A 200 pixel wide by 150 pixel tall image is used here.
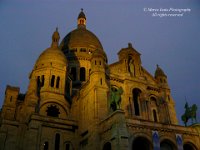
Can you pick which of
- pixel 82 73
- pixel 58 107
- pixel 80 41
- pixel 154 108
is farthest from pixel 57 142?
pixel 80 41

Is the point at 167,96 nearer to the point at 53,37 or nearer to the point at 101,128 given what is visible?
the point at 101,128

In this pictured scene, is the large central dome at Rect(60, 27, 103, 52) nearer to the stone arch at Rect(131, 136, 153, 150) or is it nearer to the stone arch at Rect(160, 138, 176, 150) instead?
the stone arch at Rect(131, 136, 153, 150)

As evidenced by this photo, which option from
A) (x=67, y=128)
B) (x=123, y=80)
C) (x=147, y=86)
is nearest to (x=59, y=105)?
(x=67, y=128)

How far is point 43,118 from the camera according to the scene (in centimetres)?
3628

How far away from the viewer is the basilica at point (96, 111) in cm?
3114

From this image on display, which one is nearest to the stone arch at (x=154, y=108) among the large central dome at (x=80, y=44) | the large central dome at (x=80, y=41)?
the large central dome at (x=80, y=44)

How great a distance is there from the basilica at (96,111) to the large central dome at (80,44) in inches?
381

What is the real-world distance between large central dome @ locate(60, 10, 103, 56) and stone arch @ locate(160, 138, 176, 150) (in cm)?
3164

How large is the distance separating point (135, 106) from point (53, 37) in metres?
23.5

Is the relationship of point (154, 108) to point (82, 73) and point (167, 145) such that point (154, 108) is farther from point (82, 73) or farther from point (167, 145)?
point (82, 73)

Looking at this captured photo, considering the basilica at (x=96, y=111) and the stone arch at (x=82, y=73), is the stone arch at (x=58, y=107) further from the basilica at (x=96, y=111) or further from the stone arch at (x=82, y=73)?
the stone arch at (x=82, y=73)

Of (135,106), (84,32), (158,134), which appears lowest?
(158,134)

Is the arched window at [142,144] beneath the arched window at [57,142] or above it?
beneath

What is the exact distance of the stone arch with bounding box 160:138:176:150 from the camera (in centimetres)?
3203
